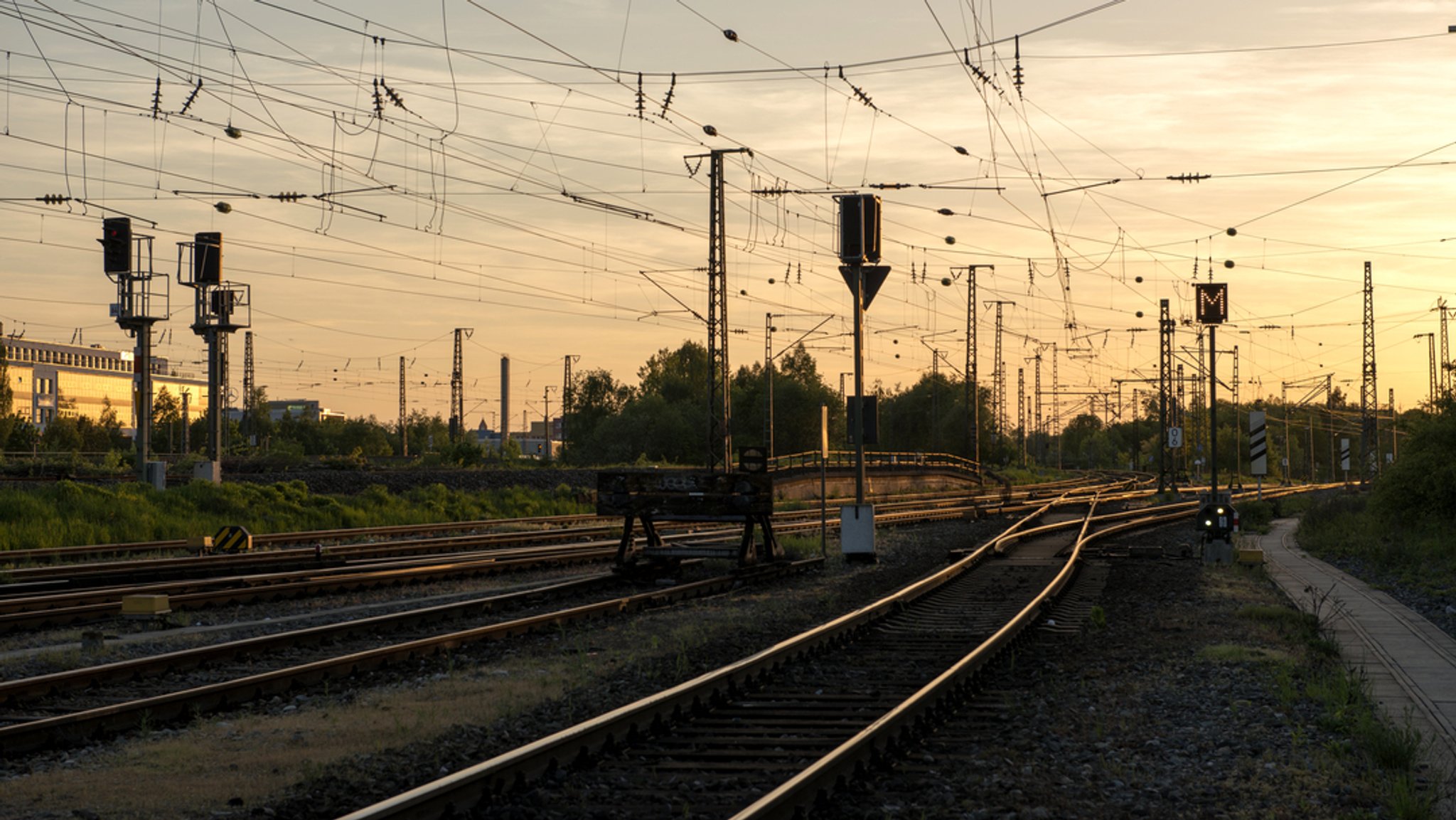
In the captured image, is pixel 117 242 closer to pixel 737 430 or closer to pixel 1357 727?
pixel 1357 727

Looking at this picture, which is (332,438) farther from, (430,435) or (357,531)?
(357,531)

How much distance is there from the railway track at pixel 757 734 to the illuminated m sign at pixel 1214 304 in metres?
22.0

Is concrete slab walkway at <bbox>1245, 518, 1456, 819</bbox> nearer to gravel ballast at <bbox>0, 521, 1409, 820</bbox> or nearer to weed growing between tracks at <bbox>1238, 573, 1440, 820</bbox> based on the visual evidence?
weed growing between tracks at <bbox>1238, 573, 1440, 820</bbox>

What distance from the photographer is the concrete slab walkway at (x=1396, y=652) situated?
10.1 metres

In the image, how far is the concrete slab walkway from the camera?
397 inches

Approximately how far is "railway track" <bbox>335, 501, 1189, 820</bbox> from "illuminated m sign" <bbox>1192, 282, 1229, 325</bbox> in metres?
22.0

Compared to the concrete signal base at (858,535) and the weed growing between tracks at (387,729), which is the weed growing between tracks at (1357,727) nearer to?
the weed growing between tracks at (387,729)

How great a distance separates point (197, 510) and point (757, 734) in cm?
2593

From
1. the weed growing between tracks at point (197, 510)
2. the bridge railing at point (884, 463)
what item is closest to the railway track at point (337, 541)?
the weed growing between tracks at point (197, 510)

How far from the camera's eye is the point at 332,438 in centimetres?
14050

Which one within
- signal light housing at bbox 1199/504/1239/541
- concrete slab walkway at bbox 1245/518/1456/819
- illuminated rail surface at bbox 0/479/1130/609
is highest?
signal light housing at bbox 1199/504/1239/541

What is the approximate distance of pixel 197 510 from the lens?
3244cm

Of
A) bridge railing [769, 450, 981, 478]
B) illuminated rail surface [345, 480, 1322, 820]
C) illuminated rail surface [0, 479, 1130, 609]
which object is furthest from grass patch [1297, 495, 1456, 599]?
bridge railing [769, 450, 981, 478]

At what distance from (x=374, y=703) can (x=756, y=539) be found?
2052cm
